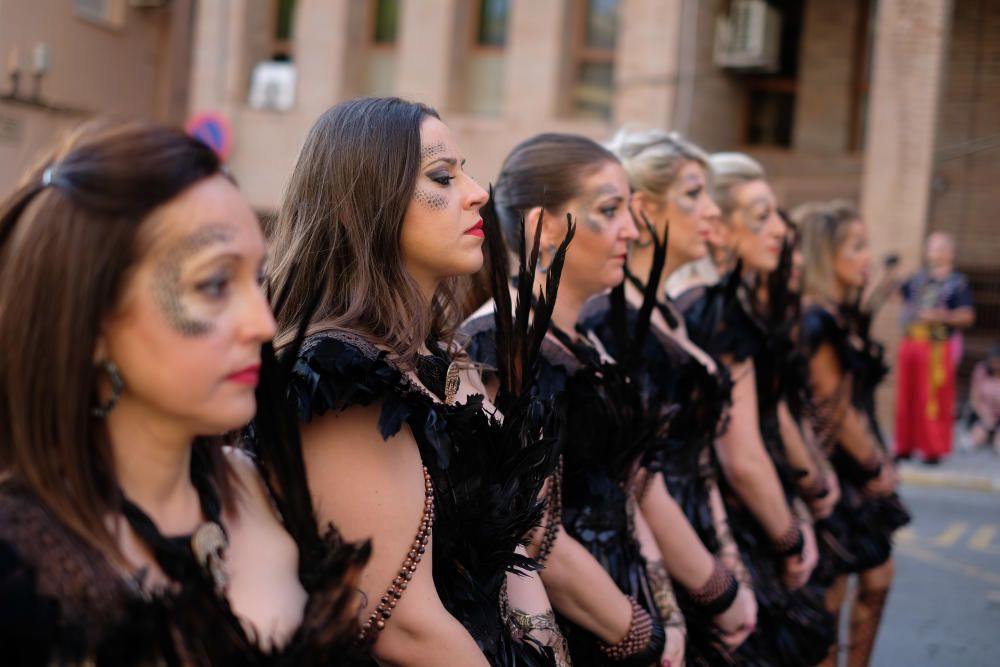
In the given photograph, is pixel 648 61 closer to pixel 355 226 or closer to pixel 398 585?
pixel 355 226

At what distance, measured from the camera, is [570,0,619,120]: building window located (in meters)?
18.8

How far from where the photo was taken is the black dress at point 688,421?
4078 millimetres

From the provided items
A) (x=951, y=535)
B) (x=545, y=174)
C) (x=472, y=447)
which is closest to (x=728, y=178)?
(x=545, y=174)

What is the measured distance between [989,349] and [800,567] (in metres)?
13.1

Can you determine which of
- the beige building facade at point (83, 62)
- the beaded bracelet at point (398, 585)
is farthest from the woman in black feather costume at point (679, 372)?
the beige building facade at point (83, 62)

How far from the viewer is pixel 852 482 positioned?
615 centimetres

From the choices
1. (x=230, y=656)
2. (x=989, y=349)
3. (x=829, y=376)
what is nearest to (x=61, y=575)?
(x=230, y=656)

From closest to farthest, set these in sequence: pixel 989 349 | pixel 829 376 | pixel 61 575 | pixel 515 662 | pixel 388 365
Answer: pixel 61 575 → pixel 388 365 → pixel 515 662 → pixel 829 376 → pixel 989 349

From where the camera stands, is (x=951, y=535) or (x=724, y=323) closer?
(x=724, y=323)

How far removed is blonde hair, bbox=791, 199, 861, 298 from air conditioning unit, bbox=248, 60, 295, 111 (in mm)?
14459

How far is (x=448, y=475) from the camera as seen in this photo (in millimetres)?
2607

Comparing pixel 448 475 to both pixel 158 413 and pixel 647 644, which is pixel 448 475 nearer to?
pixel 158 413

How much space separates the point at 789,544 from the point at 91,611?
3.56m

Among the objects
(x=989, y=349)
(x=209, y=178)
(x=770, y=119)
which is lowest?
(x=989, y=349)
